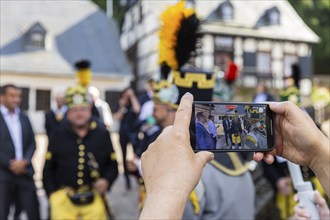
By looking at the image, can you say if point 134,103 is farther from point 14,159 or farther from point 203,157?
point 203,157

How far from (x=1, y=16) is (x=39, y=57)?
544 millimetres

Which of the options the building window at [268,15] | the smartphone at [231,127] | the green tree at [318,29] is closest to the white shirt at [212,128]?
the smartphone at [231,127]

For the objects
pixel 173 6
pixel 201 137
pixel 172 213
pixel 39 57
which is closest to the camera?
pixel 172 213

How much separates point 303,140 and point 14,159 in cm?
336

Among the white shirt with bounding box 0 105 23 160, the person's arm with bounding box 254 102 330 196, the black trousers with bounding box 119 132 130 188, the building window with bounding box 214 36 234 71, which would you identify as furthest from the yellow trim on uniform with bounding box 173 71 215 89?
the building window with bounding box 214 36 234 71

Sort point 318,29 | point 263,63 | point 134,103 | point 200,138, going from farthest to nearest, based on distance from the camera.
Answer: point 263,63 < point 318,29 < point 134,103 < point 200,138

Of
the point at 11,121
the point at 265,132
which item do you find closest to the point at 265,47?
the point at 11,121

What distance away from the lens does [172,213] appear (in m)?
0.87

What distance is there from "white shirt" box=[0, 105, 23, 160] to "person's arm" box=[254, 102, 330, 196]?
10.8 feet

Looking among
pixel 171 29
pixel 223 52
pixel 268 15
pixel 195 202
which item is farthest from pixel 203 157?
pixel 223 52

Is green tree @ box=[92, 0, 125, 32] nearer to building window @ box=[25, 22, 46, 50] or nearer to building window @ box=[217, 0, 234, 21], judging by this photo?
building window @ box=[25, 22, 46, 50]

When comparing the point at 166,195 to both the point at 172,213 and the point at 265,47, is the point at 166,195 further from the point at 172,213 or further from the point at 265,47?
the point at 265,47

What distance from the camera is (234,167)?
241 centimetres

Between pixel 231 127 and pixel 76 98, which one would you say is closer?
pixel 231 127
